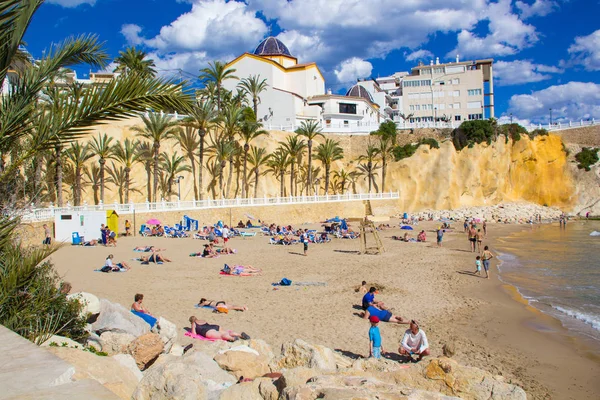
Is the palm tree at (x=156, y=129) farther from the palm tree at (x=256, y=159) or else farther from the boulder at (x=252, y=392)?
the boulder at (x=252, y=392)

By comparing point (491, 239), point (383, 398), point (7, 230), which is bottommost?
point (491, 239)

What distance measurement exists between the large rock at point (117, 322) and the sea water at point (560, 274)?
10.2 m

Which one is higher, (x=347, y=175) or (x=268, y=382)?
(x=347, y=175)

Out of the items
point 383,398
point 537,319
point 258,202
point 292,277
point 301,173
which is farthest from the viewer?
point 301,173

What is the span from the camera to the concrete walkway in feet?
8.90

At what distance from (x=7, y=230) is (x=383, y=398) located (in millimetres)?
4321

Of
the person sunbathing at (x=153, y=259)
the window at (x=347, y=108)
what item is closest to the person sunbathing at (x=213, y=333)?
the person sunbathing at (x=153, y=259)

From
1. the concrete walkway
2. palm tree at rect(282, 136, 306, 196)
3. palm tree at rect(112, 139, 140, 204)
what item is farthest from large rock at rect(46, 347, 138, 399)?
palm tree at rect(282, 136, 306, 196)

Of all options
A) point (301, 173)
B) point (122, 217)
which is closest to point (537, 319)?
point (122, 217)

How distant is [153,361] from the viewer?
22.5 feet

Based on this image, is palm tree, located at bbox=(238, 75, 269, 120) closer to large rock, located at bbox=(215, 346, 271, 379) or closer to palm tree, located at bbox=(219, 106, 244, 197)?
palm tree, located at bbox=(219, 106, 244, 197)

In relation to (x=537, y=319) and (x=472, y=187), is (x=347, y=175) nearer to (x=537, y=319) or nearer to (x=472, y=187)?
(x=472, y=187)

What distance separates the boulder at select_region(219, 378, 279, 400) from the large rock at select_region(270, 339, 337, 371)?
1.57 m

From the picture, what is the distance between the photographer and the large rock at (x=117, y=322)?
26.1 feet
